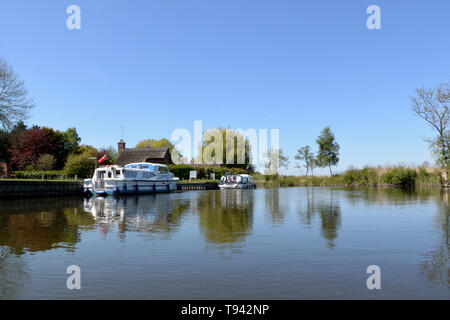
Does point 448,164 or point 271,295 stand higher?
point 448,164

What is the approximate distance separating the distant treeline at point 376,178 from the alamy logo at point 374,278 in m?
46.8

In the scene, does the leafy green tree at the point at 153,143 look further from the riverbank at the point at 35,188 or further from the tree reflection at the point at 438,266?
the tree reflection at the point at 438,266

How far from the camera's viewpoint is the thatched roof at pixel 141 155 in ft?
233

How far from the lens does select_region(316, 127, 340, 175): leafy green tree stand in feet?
256

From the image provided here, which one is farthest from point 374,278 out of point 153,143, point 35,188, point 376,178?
point 153,143

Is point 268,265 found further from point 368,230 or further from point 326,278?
point 368,230

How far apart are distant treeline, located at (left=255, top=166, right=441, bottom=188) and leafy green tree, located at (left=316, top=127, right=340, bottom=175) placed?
8837mm

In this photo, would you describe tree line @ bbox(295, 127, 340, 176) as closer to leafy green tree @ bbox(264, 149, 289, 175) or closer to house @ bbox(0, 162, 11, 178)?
leafy green tree @ bbox(264, 149, 289, 175)

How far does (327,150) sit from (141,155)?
38.5 metres

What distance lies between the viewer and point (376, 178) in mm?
56844

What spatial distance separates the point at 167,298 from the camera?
5773mm

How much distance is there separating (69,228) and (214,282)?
353 inches

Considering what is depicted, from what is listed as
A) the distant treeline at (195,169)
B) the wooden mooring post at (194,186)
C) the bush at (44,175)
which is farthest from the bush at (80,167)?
the distant treeline at (195,169)

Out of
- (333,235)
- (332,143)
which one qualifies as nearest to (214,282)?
(333,235)
